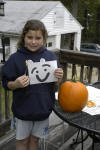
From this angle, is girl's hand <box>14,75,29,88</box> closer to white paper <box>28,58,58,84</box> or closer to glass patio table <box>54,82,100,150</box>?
white paper <box>28,58,58,84</box>

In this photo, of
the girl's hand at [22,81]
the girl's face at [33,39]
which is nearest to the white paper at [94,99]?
the girl's hand at [22,81]

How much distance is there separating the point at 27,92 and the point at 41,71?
0.19 metres

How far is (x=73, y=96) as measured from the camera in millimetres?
1561

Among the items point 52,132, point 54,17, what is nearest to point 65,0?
point 54,17

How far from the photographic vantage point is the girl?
1617 millimetres

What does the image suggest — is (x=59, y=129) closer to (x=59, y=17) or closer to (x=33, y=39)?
(x=33, y=39)

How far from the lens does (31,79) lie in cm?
160

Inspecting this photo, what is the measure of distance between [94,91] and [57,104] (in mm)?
462

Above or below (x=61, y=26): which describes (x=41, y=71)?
below

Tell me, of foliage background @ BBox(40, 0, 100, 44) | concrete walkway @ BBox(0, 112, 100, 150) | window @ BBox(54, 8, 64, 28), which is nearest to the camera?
concrete walkway @ BBox(0, 112, 100, 150)

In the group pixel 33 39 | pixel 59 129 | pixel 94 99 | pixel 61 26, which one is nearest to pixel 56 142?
pixel 59 129

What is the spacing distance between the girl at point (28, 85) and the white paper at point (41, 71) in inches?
1.5

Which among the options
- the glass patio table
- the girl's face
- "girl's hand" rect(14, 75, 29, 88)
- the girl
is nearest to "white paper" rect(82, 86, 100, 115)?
the glass patio table

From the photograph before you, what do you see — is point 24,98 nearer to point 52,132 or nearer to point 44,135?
point 44,135
